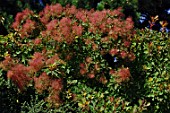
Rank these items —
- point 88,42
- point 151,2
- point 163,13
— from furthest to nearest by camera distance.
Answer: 1. point 163,13
2. point 151,2
3. point 88,42

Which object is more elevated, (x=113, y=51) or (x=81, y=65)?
(x=113, y=51)

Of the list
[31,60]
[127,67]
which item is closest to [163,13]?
[127,67]

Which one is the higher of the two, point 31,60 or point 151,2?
point 151,2

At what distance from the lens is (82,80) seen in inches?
208

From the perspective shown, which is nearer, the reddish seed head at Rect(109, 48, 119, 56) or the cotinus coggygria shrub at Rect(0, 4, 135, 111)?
the cotinus coggygria shrub at Rect(0, 4, 135, 111)

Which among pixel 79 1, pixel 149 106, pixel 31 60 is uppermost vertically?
pixel 79 1

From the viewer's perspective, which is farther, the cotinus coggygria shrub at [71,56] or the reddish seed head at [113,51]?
the reddish seed head at [113,51]

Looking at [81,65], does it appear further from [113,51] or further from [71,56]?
[113,51]

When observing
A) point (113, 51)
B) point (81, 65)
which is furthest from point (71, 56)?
point (113, 51)

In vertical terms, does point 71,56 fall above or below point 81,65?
above

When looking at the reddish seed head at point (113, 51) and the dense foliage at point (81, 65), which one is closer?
the dense foliage at point (81, 65)

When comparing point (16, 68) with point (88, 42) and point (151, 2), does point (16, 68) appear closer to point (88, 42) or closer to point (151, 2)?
point (88, 42)

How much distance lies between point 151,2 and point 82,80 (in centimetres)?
408

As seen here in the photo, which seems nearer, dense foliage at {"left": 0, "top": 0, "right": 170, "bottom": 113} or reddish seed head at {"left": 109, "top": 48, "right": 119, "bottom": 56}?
dense foliage at {"left": 0, "top": 0, "right": 170, "bottom": 113}
